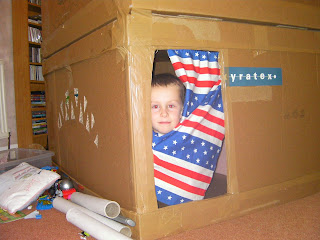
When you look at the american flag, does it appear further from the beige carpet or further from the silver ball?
the silver ball

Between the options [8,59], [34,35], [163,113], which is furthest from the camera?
[34,35]

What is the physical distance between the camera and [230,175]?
0.87 meters

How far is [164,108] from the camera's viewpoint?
0.98m

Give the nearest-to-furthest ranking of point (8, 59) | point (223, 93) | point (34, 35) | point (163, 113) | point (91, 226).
A: point (91, 226) → point (223, 93) → point (163, 113) → point (8, 59) → point (34, 35)

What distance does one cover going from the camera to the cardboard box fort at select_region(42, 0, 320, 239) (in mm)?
735

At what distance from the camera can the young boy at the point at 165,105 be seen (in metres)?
0.98

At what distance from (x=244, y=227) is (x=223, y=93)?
0.39 meters

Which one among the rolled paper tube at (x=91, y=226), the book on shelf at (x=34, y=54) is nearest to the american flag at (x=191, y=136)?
the rolled paper tube at (x=91, y=226)

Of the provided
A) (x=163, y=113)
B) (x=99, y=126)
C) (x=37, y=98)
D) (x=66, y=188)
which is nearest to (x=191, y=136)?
(x=163, y=113)

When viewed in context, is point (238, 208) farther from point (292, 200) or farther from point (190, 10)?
point (190, 10)

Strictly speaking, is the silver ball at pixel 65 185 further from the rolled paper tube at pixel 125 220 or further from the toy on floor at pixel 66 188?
the rolled paper tube at pixel 125 220

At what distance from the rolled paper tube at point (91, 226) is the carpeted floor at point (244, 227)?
0.04 meters

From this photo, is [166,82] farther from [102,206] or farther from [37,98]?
[37,98]

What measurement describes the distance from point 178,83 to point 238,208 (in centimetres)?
47
